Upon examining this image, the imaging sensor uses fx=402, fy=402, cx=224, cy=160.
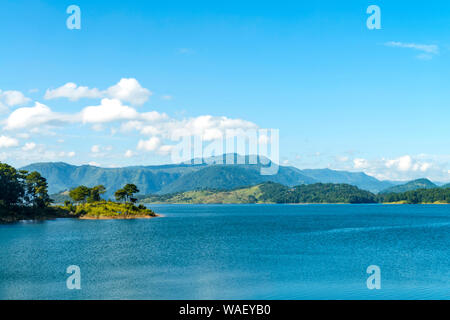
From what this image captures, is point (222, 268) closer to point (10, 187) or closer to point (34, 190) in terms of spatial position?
point (10, 187)

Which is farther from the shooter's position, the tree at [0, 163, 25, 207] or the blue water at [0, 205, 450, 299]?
the tree at [0, 163, 25, 207]

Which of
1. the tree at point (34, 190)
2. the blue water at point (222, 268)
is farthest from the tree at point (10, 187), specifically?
the blue water at point (222, 268)

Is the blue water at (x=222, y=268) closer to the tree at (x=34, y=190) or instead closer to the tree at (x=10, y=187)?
the tree at (x=10, y=187)

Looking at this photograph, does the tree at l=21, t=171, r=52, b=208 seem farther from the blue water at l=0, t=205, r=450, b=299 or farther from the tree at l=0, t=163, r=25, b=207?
the blue water at l=0, t=205, r=450, b=299

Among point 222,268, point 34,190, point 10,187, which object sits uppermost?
point 10,187

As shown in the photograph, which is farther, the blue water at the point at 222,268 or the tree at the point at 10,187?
the tree at the point at 10,187

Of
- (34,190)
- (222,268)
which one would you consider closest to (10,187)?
(34,190)

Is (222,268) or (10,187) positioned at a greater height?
(10,187)

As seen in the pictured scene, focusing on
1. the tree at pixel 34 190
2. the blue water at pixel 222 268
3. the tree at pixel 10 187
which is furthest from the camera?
the tree at pixel 34 190

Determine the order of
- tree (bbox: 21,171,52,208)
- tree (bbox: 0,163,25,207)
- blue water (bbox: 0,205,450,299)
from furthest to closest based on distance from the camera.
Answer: tree (bbox: 21,171,52,208)
tree (bbox: 0,163,25,207)
blue water (bbox: 0,205,450,299)

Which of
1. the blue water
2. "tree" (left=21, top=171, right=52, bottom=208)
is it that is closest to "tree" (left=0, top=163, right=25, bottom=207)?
"tree" (left=21, top=171, right=52, bottom=208)
